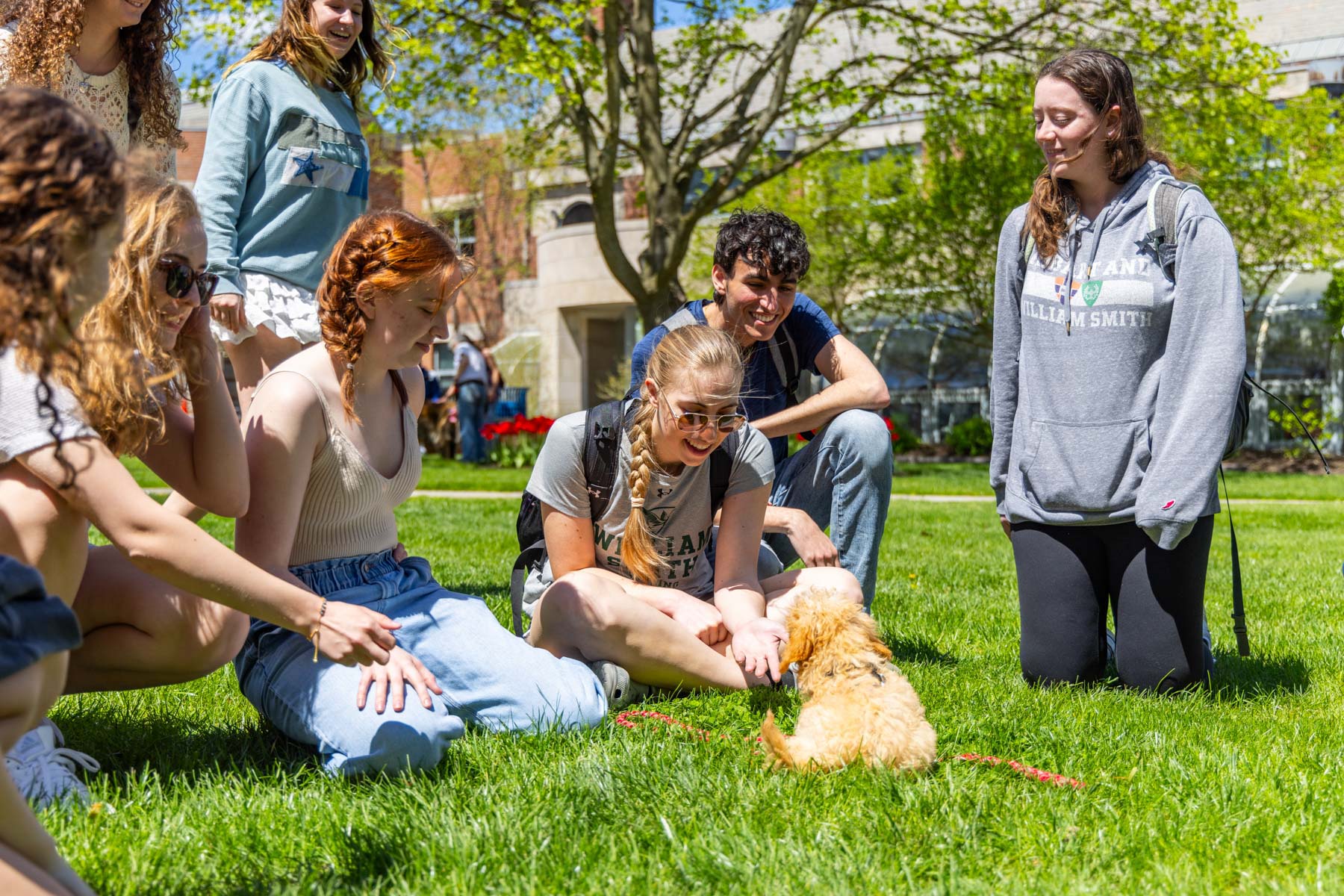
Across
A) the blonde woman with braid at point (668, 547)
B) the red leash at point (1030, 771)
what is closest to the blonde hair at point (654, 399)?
the blonde woman with braid at point (668, 547)

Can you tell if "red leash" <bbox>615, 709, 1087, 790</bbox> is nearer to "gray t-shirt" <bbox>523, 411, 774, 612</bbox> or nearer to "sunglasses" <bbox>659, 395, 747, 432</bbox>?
"gray t-shirt" <bbox>523, 411, 774, 612</bbox>

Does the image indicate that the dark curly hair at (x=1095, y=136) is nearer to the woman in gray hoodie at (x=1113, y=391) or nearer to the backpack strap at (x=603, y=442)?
the woman in gray hoodie at (x=1113, y=391)

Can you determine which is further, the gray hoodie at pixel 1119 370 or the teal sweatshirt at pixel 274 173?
the teal sweatshirt at pixel 274 173

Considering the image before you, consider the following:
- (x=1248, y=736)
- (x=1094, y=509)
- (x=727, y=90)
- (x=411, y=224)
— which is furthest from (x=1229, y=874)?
(x=727, y=90)

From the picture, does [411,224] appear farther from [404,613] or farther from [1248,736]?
[1248,736]

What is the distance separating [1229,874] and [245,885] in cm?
196

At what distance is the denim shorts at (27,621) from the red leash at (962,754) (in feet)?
6.20

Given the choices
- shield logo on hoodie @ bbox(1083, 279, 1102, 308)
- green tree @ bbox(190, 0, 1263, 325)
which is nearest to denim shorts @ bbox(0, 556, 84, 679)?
shield logo on hoodie @ bbox(1083, 279, 1102, 308)

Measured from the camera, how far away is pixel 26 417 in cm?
238

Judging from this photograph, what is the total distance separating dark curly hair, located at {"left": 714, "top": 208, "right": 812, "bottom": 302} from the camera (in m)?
4.37

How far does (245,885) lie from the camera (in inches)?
90.2

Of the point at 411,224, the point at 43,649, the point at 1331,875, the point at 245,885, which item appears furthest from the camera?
the point at 411,224

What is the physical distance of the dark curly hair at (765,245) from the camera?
4367mm

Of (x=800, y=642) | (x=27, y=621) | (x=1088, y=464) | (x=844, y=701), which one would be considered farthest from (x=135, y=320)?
(x=1088, y=464)
